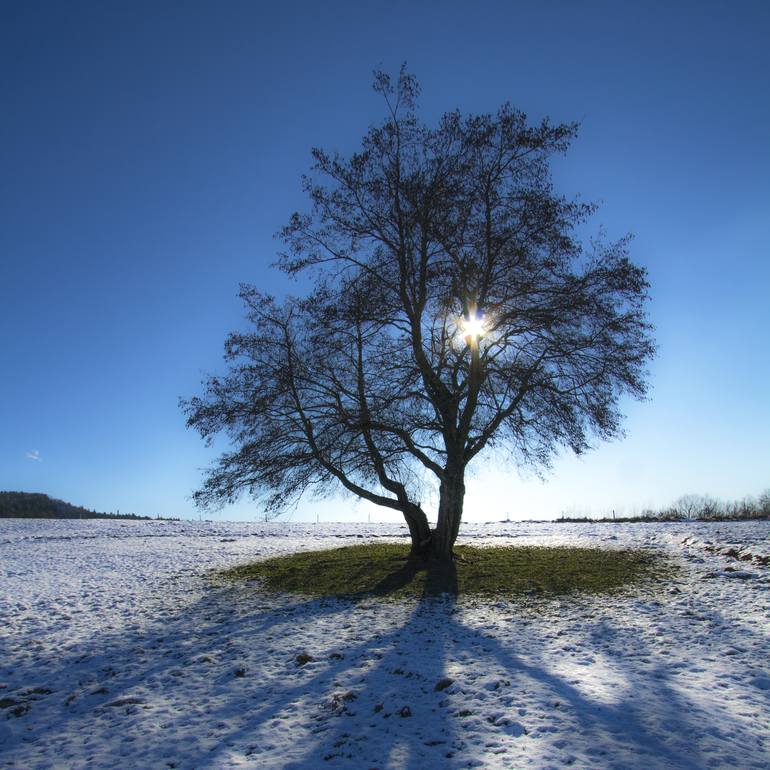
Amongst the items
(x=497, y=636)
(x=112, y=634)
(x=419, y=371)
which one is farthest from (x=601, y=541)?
(x=112, y=634)

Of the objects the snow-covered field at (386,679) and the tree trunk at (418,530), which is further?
the tree trunk at (418,530)

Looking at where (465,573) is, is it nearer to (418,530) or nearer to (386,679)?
(418,530)

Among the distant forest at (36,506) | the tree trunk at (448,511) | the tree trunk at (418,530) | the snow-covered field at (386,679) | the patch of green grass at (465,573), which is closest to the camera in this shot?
the snow-covered field at (386,679)

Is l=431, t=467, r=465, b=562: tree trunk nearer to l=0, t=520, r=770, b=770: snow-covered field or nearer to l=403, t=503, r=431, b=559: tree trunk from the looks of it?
l=403, t=503, r=431, b=559: tree trunk

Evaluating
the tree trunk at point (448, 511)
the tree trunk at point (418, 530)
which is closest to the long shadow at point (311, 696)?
the tree trunk at point (448, 511)

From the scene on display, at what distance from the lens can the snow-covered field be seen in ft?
18.4

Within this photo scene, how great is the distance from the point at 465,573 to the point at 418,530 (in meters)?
2.65

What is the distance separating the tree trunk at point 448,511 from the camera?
1540cm

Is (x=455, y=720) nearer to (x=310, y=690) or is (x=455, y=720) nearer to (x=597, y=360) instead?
(x=310, y=690)

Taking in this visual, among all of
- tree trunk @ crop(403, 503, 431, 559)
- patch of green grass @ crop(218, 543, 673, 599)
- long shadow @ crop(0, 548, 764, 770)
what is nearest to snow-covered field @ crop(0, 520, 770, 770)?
long shadow @ crop(0, 548, 764, 770)

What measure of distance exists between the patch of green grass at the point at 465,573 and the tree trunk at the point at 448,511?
58cm

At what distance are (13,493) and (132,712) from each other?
55606mm

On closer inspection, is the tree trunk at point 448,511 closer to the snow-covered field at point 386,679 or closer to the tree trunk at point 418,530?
the tree trunk at point 418,530

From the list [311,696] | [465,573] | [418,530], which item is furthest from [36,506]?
[311,696]
